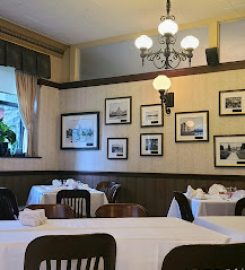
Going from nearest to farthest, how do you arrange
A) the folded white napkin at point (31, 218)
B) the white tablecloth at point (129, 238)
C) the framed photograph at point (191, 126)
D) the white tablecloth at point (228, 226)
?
the white tablecloth at point (129, 238), the white tablecloth at point (228, 226), the folded white napkin at point (31, 218), the framed photograph at point (191, 126)

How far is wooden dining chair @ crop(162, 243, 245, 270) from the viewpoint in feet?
5.85

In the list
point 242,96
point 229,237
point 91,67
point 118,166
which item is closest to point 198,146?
point 242,96

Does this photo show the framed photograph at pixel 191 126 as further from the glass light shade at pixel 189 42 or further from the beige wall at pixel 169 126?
the glass light shade at pixel 189 42

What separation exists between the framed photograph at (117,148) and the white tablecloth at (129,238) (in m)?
5.02

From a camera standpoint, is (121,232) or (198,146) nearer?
(121,232)

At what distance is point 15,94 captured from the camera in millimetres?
7766

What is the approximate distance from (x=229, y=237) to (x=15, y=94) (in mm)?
6237

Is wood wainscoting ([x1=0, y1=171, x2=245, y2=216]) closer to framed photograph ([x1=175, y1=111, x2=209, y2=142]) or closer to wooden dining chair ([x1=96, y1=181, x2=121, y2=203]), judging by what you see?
wooden dining chair ([x1=96, y1=181, x2=121, y2=203])

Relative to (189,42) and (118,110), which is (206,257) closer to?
(189,42)

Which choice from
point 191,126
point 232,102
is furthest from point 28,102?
point 232,102

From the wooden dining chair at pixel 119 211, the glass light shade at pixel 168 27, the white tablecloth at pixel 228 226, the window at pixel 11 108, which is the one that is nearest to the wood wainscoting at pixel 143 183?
the window at pixel 11 108

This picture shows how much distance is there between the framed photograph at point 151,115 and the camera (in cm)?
732

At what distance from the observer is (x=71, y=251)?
190cm

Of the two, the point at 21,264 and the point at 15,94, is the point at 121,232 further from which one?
the point at 15,94
